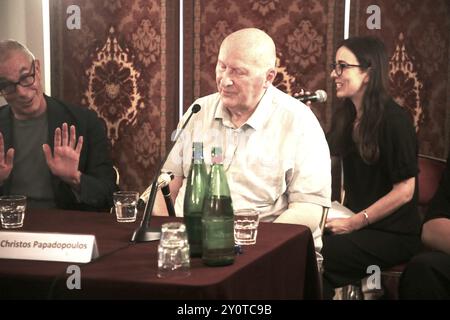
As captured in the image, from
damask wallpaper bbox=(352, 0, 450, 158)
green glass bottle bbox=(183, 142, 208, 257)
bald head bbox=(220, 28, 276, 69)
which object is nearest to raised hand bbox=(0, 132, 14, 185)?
bald head bbox=(220, 28, 276, 69)

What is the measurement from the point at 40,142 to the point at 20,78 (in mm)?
326

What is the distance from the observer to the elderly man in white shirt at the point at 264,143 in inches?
108

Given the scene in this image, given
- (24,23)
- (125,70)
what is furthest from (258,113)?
(24,23)

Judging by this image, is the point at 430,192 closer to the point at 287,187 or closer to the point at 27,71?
the point at 287,187

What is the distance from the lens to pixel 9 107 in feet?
11.2

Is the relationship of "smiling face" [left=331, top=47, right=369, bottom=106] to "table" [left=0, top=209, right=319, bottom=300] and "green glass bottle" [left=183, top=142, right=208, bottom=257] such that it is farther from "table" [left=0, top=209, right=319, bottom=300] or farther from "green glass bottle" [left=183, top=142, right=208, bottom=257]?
"green glass bottle" [left=183, top=142, right=208, bottom=257]

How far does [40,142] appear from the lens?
3.37 meters

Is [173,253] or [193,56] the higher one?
[193,56]

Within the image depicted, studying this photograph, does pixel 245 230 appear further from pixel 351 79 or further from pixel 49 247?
pixel 351 79

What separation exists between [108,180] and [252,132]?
875 millimetres

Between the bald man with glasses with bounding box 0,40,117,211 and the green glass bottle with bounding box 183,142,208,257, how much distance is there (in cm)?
110

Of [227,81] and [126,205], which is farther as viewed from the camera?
[227,81]

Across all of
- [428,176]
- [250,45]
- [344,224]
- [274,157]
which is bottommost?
[344,224]

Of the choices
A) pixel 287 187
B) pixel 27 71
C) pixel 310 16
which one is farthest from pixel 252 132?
pixel 310 16
